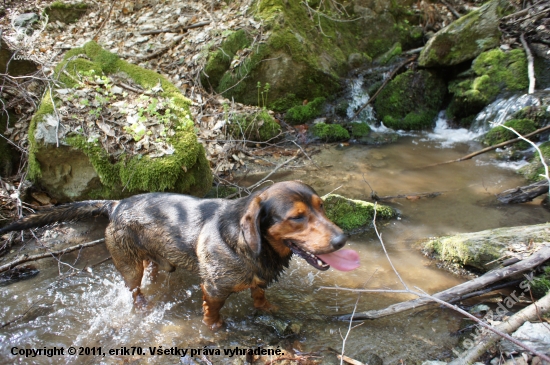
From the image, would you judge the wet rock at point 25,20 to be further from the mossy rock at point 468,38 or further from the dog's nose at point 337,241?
the mossy rock at point 468,38

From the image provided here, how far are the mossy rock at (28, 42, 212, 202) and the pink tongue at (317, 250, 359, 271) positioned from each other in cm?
286

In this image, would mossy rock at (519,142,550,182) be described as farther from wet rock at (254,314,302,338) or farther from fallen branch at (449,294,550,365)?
wet rock at (254,314,302,338)

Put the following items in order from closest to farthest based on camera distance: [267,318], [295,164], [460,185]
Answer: [267,318]
[460,185]
[295,164]

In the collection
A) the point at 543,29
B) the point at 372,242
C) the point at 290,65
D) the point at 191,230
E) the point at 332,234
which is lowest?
the point at 372,242

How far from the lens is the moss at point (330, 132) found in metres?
9.38

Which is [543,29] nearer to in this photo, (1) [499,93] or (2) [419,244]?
(1) [499,93]

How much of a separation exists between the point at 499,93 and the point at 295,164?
6629mm

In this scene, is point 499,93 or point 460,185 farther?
point 499,93

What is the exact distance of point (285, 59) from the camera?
31.9ft

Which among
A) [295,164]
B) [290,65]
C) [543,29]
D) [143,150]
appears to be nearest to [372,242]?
[295,164]

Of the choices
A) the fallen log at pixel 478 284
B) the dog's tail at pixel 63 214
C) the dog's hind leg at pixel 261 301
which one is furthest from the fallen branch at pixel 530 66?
the dog's tail at pixel 63 214

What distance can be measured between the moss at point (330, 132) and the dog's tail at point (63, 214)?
20.8ft

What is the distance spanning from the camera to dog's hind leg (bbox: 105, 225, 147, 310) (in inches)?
154

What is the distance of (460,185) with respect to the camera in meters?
6.99
